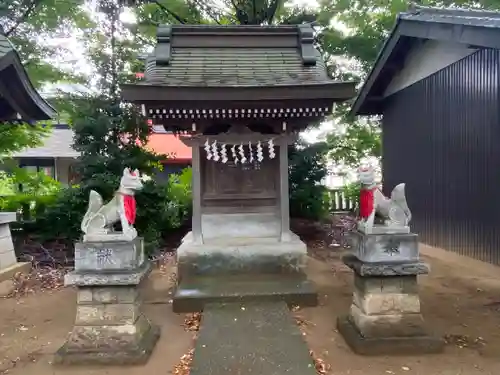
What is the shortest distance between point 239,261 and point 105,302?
361 centimetres

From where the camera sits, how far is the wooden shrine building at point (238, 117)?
7.64 m

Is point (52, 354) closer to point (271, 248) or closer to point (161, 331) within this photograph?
point (161, 331)

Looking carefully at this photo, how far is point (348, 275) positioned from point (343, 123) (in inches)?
331

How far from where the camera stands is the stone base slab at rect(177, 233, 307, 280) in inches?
326

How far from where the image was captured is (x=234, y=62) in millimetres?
8711

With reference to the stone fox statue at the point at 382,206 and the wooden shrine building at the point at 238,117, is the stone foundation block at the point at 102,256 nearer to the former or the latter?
the stone fox statue at the point at 382,206

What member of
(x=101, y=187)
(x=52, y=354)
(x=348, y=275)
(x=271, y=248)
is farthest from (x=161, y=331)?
(x=101, y=187)

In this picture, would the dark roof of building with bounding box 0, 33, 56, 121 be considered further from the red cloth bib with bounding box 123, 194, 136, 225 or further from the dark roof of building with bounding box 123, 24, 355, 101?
the red cloth bib with bounding box 123, 194, 136, 225

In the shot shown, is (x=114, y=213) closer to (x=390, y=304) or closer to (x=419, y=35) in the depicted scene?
(x=390, y=304)

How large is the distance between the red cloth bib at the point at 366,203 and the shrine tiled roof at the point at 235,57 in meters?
2.95

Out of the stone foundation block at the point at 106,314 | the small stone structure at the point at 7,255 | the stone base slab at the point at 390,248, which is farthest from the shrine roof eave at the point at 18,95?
the stone base slab at the point at 390,248

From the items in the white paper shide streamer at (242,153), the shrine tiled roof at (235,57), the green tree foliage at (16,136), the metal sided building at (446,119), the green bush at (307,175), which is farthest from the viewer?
the green bush at (307,175)

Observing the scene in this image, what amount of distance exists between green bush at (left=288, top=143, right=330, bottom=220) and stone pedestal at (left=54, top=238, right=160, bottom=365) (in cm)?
888

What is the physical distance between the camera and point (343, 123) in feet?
53.8
